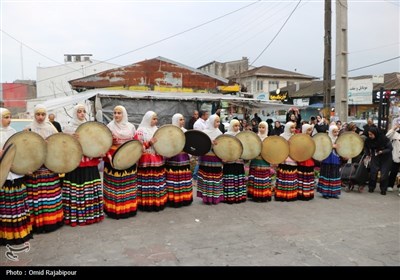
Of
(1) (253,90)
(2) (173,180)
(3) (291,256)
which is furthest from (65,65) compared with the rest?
(3) (291,256)

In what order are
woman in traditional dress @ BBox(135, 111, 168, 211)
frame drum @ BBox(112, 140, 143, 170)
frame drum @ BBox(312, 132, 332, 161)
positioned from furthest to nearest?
1. frame drum @ BBox(312, 132, 332, 161)
2. woman in traditional dress @ BBox(135, 111, 168, 211)
3. frame drum @ BBox(112, 140, 143, 170)

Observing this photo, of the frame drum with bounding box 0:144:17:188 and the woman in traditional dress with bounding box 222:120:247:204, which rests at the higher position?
the frame drum with bounding box 0:144:17:188

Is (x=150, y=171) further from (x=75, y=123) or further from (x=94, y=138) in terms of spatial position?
(x=75, y=123)

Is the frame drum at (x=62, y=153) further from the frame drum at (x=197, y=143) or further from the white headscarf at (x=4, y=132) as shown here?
the frame drum at (x=197, y=143)

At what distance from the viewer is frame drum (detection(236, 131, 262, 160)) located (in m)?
5.97

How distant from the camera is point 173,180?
571 cm

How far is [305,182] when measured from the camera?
21.4 ft

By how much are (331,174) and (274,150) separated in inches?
59.2

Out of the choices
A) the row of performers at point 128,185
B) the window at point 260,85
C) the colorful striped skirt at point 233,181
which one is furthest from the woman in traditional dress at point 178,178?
the window at point 260,85

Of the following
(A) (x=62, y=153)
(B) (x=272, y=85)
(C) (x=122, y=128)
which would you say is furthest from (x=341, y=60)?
(B) (x=272, y=85)

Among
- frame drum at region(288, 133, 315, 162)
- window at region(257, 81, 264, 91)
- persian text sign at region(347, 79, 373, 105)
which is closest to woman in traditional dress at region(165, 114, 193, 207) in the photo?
frame drum at region(288, 133, 315, 162)

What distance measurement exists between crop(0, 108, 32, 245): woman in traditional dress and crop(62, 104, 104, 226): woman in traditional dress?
653 mm

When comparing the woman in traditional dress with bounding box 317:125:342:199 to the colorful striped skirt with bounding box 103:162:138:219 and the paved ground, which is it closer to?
the paved ground
